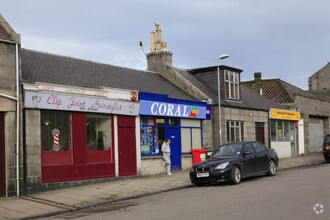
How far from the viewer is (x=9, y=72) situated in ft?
44.0

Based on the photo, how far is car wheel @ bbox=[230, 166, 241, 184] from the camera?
13.9 m

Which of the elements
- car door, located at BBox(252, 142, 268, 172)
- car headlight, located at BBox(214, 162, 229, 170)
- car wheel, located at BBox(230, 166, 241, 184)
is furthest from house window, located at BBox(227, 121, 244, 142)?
car headlight, located at BBox(214, 162, 229, 170)

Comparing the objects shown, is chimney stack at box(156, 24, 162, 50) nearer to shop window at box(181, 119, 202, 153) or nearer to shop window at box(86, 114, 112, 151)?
shop window at box(181, 119, 202, 153)

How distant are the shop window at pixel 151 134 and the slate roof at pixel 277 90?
1573cm

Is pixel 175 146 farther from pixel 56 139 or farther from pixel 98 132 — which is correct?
pixel 56 139

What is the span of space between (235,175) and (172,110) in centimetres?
691

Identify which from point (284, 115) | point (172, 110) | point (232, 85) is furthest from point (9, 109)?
point (284, 115)

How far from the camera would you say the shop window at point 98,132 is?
16.3 m

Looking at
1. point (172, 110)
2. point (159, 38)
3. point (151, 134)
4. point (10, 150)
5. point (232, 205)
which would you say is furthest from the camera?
point (159, 38)

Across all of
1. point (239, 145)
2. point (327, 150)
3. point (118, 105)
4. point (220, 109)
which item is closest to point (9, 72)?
point (118, 105)

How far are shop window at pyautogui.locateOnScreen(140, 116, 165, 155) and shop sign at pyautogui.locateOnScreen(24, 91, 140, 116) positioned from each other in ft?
3.78

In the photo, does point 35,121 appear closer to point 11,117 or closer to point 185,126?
point 11,117

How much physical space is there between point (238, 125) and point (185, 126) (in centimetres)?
530

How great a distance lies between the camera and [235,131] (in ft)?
82.2
